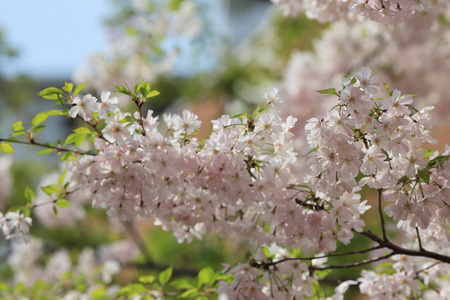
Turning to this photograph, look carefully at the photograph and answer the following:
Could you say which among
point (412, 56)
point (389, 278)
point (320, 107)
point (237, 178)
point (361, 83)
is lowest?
point (389, 278)

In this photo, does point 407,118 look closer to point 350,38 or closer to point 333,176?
point 333,176

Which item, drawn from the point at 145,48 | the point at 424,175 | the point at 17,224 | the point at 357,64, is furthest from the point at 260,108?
the point at 357,64

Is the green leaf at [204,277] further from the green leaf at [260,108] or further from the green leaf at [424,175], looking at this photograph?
the green leaf at [424,175]

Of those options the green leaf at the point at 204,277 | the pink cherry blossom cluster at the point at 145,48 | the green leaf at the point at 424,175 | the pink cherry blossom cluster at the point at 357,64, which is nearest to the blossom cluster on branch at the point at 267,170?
the green leaf at the point at 424,175

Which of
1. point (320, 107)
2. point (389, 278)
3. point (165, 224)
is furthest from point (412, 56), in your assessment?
point (165, 224)

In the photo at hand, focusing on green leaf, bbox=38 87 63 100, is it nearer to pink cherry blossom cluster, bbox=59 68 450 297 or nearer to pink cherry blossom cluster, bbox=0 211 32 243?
pink cherry blossom cluster, bbox=59 68 450 297

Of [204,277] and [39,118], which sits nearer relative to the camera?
[39,118]

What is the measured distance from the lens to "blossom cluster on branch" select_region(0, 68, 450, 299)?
1.01m

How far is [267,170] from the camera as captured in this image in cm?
111

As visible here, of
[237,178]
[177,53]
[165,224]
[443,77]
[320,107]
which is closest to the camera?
[237,178]

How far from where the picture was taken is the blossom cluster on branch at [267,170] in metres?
1.01

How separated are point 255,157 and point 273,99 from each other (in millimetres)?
140

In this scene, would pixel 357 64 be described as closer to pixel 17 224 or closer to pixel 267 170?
pixel 267 170

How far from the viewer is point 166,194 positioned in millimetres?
1117
